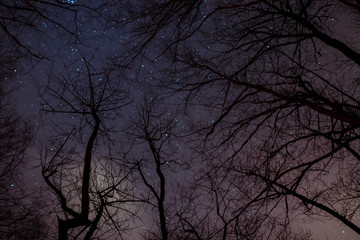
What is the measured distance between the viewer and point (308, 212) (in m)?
6.13

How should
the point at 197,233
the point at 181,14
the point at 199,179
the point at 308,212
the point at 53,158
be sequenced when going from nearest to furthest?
1. the point at 181,14
2. the point at 199,179
3. the point at 308,212
4. the point at 53,158
5. the point at 197,233

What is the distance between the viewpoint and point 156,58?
500cm

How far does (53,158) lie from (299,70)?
5.77 metres

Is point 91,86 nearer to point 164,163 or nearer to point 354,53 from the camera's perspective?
point 164,163

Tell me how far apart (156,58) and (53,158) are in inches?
143

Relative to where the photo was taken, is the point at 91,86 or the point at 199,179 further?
the point at 91,86

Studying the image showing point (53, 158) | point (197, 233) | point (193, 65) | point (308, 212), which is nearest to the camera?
point (193, 65)

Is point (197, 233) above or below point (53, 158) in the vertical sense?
below

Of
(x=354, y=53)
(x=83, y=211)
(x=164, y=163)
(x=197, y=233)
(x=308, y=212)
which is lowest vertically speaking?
(x=308, y=212)

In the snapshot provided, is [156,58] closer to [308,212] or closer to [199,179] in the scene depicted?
[199,179]

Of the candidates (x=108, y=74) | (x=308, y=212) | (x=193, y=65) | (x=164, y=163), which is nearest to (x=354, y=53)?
(x=193, y=65)

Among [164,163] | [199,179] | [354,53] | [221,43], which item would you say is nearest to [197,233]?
[164,163]

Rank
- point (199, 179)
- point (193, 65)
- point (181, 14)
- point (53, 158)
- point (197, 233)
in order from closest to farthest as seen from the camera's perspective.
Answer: point (181, 14) → point (199, 179) → point (193, 65) → point (53, 158) → point (197, 233)

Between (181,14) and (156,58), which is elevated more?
(181,14)
